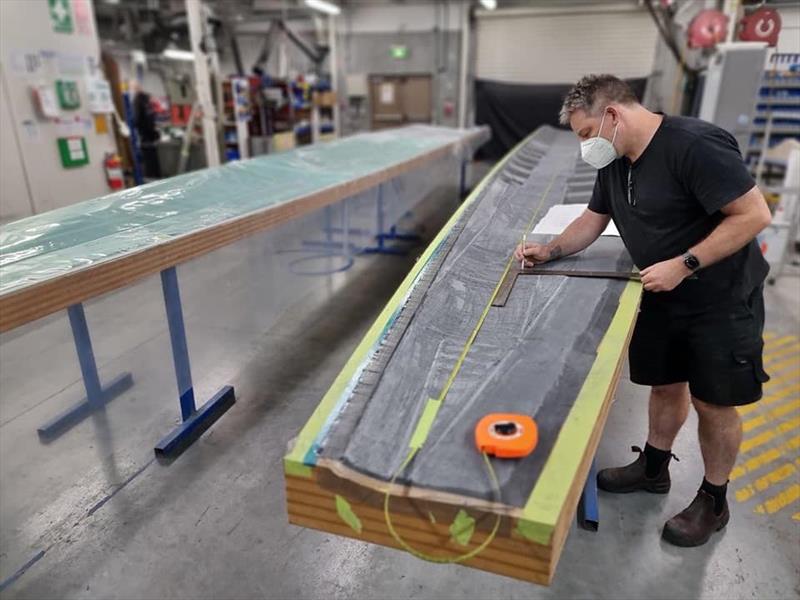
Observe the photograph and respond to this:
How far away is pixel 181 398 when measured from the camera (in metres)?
2.59

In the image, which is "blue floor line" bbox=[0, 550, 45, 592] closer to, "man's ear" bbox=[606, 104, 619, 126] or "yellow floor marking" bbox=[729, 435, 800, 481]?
"man's ear" bbox=[606, 104, 619, 126]

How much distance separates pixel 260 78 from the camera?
7.89 meters

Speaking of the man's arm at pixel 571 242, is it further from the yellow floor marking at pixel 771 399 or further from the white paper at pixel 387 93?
the white paper at pixel 387 93

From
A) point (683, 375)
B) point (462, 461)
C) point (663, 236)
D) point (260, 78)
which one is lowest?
point (683, 375)

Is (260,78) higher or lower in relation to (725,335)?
higher

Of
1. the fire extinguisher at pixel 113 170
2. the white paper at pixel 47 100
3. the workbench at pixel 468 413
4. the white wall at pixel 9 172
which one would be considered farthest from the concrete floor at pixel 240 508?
the fire extinguisher at pixel 113 170

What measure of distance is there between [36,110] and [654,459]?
16.9ft

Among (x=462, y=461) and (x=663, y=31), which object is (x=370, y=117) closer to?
(x=663, y=31)

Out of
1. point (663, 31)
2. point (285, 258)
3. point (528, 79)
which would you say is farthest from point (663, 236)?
point (528, 79)

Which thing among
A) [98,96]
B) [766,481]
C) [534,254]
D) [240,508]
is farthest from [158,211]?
[98,96]

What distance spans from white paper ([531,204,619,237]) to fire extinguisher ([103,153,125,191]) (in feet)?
14.7

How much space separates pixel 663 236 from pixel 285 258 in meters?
4.07

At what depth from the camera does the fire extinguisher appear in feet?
17.6

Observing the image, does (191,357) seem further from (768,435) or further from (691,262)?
(768,435)
